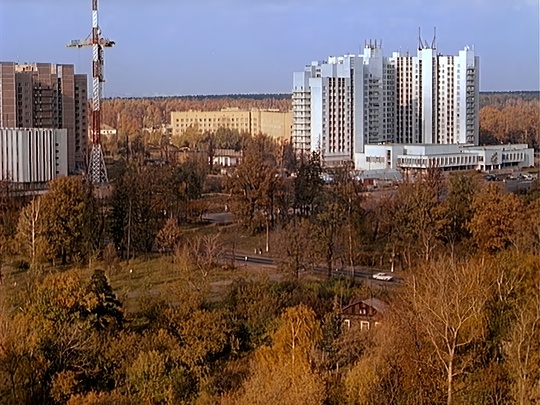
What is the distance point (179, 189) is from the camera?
10.8 meters

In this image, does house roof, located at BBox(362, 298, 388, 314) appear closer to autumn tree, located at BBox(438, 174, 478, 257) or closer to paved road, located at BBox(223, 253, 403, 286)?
paved road, located at BBox(223, 253, 403, 286)

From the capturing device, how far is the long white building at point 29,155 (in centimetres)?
1433

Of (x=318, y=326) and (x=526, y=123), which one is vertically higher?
(x=526, y=123)

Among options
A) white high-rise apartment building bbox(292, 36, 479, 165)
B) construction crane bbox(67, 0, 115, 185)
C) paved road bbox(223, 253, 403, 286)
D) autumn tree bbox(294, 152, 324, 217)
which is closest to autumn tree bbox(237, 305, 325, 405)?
A: paved road bbox(223, 253, 403, 286)

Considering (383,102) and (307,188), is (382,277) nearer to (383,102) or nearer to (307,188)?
(307,188)

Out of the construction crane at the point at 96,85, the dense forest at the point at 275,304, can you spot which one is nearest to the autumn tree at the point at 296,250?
the dense forest at the point at 275,304

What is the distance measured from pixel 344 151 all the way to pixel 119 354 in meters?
13.6

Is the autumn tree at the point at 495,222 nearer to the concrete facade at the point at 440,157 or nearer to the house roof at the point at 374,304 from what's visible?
the house roof at the point at 374,304

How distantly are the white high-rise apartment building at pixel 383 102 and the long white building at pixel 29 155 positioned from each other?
548cm

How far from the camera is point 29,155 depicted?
14.5 metres

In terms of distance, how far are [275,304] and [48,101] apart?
1158 centimetres

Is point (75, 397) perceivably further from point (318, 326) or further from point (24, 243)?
point (24, 243)

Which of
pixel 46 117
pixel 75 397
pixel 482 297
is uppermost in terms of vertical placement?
pixel 46 117

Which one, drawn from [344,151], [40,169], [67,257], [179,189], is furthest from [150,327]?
[344,151]
